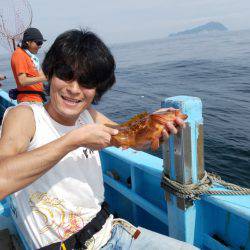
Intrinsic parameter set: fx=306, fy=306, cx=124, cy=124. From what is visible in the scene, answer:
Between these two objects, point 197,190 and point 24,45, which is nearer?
point 197,190

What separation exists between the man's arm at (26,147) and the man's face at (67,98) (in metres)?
0.23

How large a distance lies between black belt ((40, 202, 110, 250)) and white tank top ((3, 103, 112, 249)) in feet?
0.12

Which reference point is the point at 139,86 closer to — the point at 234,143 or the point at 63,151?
the point at 234,143

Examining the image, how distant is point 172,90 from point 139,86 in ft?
12.6

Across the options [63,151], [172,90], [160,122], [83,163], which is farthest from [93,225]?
[172,90]

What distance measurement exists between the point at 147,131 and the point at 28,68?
16.5 feet

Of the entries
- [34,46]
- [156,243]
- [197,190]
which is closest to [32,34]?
[34,46]

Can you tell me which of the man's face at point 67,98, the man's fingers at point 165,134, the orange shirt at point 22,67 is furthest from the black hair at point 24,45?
the man's fingers at point 165,134

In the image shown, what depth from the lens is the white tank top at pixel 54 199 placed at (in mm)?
2537

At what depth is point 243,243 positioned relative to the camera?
286cm

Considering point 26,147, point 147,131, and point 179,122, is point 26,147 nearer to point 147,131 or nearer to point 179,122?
point 147,131

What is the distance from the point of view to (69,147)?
2240 mm

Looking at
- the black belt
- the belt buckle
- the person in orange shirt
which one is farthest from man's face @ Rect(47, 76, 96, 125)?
the person in orange shirt

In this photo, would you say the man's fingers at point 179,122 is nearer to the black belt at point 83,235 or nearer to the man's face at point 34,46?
the black belt at point 83,235
